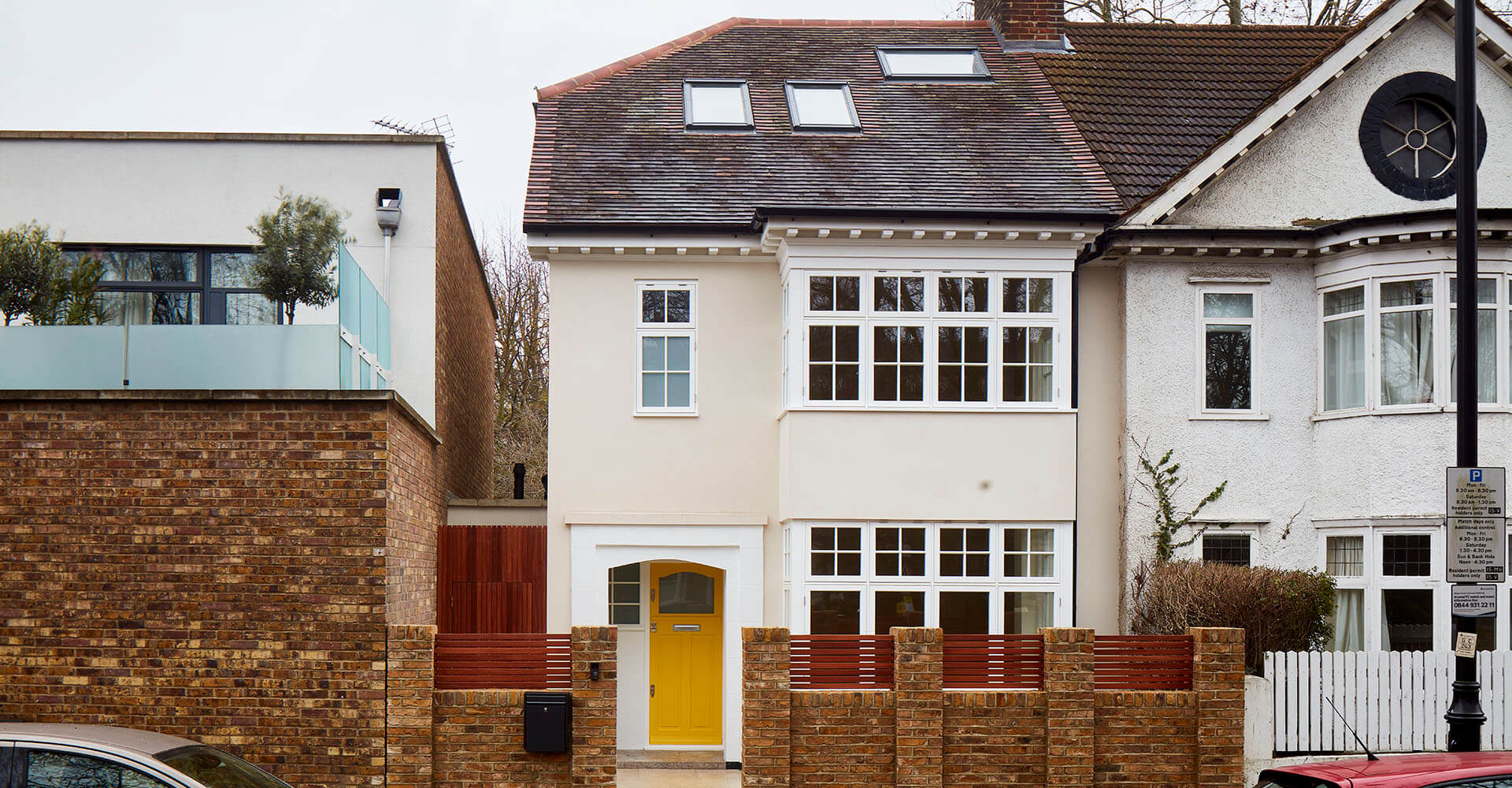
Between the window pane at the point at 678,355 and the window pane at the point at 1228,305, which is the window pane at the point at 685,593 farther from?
the window pane at the point at 1228,305

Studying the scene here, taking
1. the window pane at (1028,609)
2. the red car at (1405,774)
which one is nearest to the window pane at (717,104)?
the window pane at (1028,609)

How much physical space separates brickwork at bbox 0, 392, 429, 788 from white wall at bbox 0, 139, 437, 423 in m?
5.23

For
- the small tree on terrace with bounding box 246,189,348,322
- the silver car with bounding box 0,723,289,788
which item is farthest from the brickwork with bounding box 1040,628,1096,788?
the small tree on terrace with bounding box 246,189,348,322

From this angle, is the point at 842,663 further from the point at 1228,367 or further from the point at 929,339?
the point at 1228,367

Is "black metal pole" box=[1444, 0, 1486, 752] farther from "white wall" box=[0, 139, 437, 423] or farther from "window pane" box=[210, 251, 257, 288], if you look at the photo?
"window pane" box=[210, 251, 257, 288]

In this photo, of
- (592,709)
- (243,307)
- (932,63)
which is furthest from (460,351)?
(592,709)

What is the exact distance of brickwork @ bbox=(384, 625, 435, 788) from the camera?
35.8 ft

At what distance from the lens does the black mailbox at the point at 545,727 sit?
10992mm

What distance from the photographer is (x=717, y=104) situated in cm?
1728


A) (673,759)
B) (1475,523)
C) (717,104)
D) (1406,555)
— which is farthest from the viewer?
(717,104)

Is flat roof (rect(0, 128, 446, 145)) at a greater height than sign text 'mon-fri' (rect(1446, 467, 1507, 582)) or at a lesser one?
greater

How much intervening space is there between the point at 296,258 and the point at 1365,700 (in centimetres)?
1168

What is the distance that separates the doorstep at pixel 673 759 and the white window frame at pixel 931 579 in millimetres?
1869

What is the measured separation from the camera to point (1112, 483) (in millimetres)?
15383
